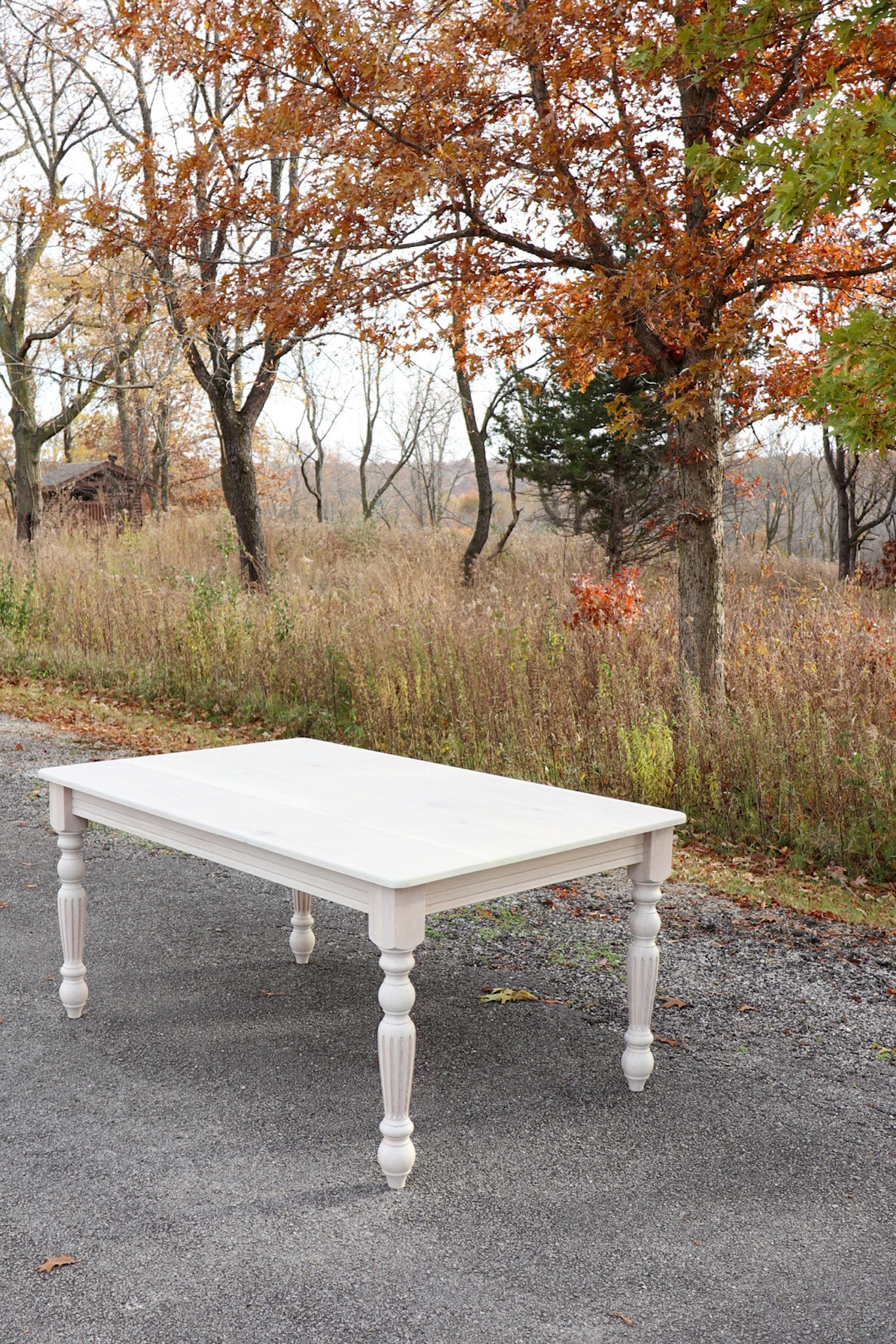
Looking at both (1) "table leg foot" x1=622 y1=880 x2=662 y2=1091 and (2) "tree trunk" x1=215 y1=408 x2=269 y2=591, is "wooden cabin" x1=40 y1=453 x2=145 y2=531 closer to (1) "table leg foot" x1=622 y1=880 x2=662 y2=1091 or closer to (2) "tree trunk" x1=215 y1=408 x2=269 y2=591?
(2) "tree trunk" x1=215 y1=408 x2=269 y2=591

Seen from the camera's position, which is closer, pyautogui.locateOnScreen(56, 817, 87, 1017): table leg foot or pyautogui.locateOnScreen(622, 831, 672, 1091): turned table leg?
pyautogui.locateOnScreen(622, 831, 672, 1091): turned table leg

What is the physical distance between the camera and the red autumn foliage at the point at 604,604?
7777 mm

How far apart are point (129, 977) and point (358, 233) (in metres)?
4.47

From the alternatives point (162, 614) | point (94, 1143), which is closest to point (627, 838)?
point (94, 1143)

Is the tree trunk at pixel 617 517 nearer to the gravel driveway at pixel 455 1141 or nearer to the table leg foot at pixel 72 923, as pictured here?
the gravel driveway at pixel 455 1141

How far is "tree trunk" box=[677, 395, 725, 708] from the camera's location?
6.71 m

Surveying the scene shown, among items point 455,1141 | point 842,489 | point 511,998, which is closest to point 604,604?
point 511,998

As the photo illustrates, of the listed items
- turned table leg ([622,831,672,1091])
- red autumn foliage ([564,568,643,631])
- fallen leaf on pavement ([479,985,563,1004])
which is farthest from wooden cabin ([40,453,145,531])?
turned table leg ([622,831,672,1091])

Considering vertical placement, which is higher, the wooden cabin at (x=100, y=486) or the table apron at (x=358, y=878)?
the wooden cabin at (x=100, y=486)

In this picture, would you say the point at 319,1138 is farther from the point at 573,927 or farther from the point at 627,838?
the point at 573,927

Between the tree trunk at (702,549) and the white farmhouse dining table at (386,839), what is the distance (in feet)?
10.3

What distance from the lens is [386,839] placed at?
2.83 metres

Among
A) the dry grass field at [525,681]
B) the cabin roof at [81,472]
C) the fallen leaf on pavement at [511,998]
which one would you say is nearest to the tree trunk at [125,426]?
the cabin roof at [81,472]

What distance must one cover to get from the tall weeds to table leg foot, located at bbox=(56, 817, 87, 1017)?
3.11 metres
